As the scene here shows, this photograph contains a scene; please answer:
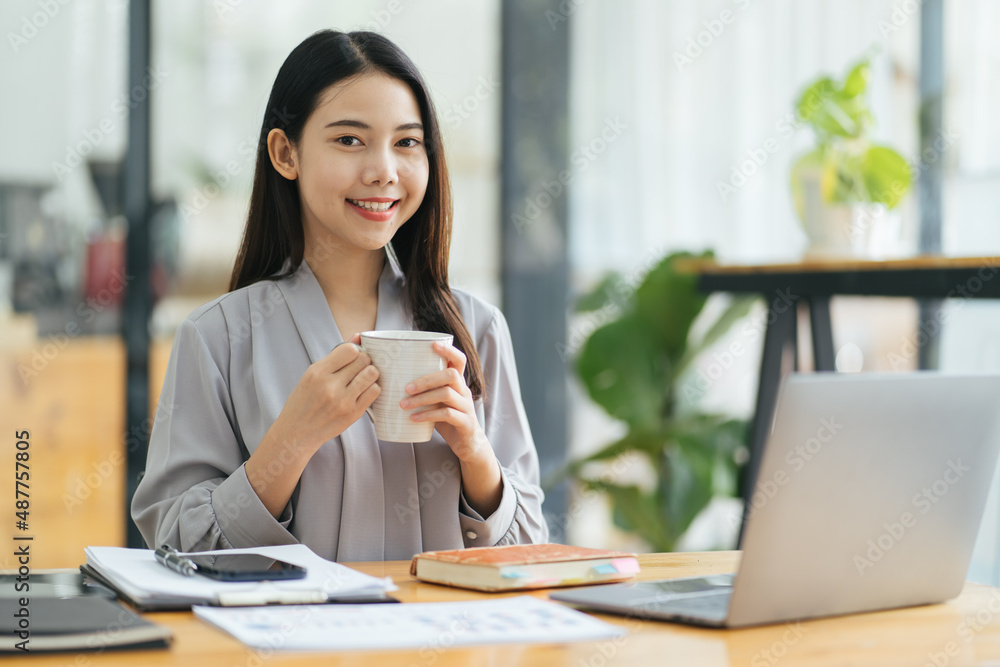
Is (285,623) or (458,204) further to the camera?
(458,204)

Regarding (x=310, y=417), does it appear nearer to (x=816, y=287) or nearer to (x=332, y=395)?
(x=332, y=395)

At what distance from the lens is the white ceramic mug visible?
1194 mm

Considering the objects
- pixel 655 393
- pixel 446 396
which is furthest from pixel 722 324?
pixel 446 396

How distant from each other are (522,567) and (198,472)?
0.55m

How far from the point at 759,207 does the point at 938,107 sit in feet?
2.45

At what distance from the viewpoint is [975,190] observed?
2887 millimetres

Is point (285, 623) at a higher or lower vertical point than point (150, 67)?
lower

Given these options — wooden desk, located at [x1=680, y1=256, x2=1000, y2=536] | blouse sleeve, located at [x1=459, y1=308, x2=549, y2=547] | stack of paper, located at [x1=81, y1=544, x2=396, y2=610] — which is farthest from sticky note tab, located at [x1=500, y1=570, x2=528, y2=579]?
wooden desk, located at [x1=680, y1=256, x2=1000, y2=536]

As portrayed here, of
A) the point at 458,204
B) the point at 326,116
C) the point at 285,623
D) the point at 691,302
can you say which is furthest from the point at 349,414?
the point at 458,204

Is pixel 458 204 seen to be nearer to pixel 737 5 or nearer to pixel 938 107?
pixel 737 5

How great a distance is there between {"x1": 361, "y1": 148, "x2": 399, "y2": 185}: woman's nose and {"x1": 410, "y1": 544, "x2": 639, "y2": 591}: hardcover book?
57 cm

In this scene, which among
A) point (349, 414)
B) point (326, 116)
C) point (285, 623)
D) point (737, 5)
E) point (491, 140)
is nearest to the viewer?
point (285, 623)

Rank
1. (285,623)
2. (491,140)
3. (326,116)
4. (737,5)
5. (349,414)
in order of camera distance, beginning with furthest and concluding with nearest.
Answer: (491,140) < (737,5) < (326,116) < (349,414) < (285,623)

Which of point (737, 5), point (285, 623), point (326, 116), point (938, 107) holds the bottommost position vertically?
point (285, 623)
